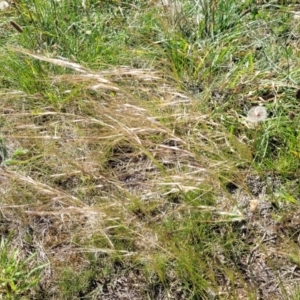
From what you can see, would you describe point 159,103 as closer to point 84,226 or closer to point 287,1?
point 84,226

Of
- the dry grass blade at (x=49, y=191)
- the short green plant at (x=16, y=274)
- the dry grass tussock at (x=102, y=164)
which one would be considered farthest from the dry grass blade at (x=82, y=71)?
the short green plant at (x=16, y=274)

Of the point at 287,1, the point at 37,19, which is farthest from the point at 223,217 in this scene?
the point at 37,19

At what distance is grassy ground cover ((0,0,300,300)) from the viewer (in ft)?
5.96

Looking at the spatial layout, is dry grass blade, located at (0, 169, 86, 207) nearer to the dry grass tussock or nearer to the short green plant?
the dry grass tussock

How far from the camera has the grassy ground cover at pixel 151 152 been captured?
1.82 metres

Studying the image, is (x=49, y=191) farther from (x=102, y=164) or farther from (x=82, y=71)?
(x=82, y=71)

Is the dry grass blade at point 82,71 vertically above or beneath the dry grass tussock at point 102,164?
A: above

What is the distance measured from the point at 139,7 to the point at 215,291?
1341 mm

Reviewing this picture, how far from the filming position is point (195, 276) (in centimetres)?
174

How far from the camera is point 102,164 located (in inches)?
81.4

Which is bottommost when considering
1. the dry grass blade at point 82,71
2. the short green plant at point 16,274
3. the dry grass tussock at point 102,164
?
the short green plant at point 16,274

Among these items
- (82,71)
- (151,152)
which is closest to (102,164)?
(151,152)

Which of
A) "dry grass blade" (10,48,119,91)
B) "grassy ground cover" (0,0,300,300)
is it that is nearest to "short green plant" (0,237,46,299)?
"grassy ground cover" (0,0,300,300)

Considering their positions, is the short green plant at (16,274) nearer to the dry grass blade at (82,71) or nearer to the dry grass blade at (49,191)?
the dry grass blade at (49,191)
